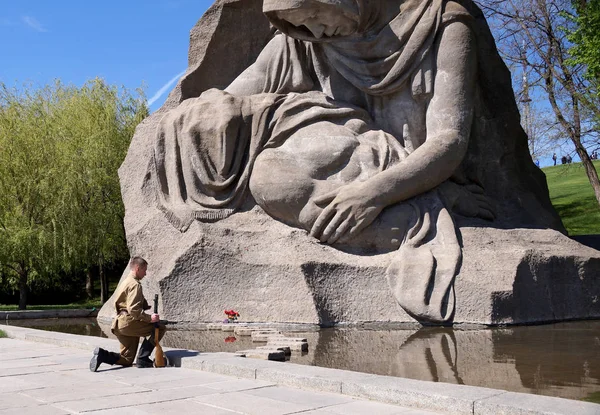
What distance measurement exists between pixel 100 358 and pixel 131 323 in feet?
1.23

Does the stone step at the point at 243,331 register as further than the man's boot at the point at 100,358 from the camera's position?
Yes

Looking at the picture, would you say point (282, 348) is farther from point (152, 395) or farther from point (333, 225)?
point (333, 225)

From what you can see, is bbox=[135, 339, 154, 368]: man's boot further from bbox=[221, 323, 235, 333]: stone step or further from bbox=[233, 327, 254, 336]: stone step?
bbox=[221, 323, 235, 333]: stone step

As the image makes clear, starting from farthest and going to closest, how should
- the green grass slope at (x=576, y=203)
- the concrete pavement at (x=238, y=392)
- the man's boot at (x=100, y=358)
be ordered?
the green grass slope at (x=576, y=203) → the man's boot at (x=100, y=358) → the concrete pavement at (x=238, y=392)

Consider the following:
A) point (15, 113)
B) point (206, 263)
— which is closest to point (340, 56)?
point (206, 263)

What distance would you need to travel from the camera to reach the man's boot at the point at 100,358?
16.0 ft

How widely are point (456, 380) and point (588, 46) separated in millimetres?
11335

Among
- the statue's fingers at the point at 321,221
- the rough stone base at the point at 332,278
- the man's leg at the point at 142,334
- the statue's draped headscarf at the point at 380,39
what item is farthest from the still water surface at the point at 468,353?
the statue's draped headscarf at the point at 380,39

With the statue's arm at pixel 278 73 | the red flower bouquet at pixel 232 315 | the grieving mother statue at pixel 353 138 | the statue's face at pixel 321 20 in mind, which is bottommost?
the red flower bouquet at pixel 232 315

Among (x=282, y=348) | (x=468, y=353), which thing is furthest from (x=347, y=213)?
(x=468, y=353)

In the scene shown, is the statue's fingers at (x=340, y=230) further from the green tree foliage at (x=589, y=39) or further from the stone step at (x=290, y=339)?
the green tree foliage at (x=589, y=39)

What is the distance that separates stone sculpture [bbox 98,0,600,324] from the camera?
7.84 m

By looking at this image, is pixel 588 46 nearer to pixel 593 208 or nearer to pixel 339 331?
pixel 339 331

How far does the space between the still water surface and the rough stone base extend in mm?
344
